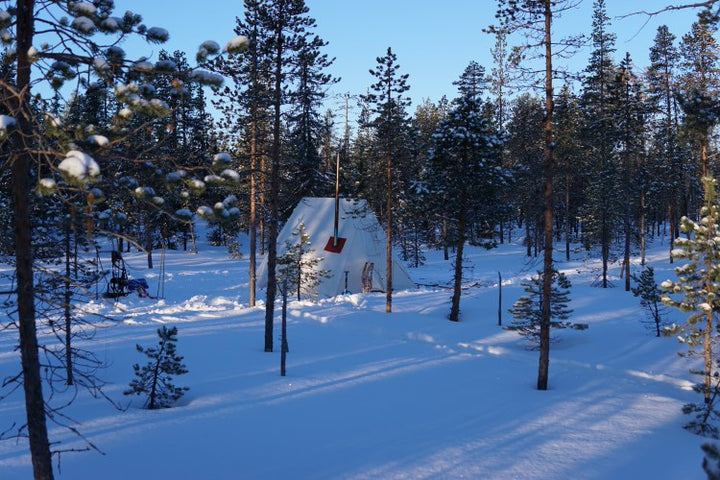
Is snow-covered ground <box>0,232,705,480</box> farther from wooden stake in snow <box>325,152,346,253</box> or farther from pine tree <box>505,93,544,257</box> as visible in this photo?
pine tree <box>505,93,544,257</box>

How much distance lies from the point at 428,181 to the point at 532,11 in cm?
1090

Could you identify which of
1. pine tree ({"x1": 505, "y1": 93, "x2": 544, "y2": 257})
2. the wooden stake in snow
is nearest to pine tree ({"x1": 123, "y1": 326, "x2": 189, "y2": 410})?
the wooden stake in snow

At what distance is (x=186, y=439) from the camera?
27.1ft

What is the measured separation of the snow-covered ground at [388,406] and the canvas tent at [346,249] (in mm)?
5944

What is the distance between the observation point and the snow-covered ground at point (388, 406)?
7484mm

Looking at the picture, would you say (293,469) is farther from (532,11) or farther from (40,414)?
(532,11)

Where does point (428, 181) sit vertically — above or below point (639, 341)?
above

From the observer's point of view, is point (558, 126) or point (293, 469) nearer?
point (293, 469)

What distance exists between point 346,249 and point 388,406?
58.8ft

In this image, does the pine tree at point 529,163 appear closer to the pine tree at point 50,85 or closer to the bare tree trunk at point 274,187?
the bare tree trunk at point 274,187

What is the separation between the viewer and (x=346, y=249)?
28219 mm

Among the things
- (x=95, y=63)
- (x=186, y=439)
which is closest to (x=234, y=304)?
(x=186, y=439)

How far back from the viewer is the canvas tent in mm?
27719

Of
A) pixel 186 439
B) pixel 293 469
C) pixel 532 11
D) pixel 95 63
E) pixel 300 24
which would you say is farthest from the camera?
pixel 300 24
